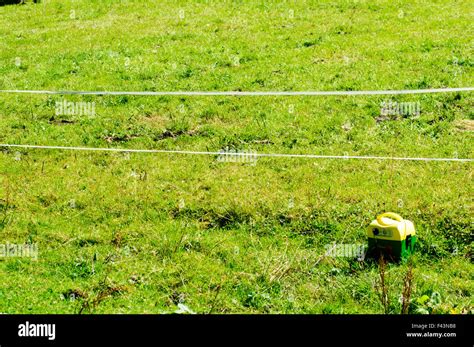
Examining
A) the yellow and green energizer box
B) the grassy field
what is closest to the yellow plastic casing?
the yellow and green energizer box

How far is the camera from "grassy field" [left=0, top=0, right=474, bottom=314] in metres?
8.21

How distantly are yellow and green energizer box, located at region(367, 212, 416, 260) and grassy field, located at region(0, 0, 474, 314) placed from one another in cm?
20

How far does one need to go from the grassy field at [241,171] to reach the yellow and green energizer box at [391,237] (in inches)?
7.7

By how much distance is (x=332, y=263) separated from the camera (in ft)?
27.8

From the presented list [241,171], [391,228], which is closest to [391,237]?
[391,228]

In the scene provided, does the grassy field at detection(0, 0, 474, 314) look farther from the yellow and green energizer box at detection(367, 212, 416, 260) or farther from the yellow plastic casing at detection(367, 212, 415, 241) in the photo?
the yellow plastic casing at detection(367, 212, 415, 241)

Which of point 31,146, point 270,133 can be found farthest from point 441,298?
point 31,146

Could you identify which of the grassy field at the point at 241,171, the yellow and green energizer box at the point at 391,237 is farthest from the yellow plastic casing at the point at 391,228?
the grassy field at the point at 241,171

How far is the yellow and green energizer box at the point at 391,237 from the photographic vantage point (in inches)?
321

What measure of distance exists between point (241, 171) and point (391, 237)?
3.33 metres

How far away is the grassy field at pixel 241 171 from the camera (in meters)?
8.21

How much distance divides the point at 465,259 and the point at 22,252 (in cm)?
576

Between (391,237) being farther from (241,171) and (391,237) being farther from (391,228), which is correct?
(241,171)

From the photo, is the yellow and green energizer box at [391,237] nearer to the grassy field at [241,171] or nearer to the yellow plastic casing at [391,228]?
the yellow plastic casing at [391,228]
